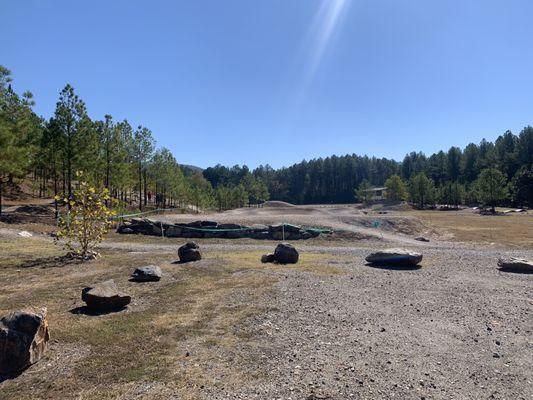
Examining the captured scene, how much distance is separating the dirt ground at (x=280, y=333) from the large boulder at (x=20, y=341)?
7.7 inches

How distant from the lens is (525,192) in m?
88.4

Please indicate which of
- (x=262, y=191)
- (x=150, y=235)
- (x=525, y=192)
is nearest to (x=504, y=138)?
(x=525, y=192)

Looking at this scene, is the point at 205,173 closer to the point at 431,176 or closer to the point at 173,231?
the point at 431,176

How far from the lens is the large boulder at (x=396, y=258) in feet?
49.6

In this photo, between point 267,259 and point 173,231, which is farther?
point 173,231

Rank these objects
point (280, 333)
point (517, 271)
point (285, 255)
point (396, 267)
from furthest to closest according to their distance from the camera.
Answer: point (285, 255), point (396, 267), point (517, 271), point (280, 333)

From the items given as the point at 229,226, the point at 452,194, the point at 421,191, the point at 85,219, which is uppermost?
the point at 421,191

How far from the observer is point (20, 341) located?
5926mm

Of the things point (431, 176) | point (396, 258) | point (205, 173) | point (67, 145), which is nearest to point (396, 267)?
point (396, 258)

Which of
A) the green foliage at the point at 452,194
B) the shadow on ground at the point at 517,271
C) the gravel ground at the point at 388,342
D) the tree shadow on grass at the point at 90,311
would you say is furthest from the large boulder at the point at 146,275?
the green foliage at the point at 452,194

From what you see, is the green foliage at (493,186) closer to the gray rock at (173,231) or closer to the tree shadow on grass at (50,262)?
the gray rock at (173,231)

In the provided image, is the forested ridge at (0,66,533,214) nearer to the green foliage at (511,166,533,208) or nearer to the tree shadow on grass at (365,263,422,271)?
the green foliage at (511,166,533,208)

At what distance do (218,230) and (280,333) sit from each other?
59.2ft

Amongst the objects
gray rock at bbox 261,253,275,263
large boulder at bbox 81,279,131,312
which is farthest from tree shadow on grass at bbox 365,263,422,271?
large boulder at bbox 81,279,131,312
